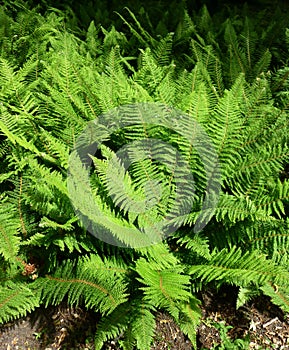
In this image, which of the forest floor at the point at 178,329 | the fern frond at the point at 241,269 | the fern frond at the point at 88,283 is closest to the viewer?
the fern frond at the point at 241,269

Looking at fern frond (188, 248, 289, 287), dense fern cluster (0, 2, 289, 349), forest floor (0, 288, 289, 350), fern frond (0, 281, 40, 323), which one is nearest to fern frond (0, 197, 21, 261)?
dense fern cluster (0, 2, 289, 349)

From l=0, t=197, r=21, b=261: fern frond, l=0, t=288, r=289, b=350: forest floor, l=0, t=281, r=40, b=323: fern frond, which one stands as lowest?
l=0, t=288, r=289, b=350: forest floor

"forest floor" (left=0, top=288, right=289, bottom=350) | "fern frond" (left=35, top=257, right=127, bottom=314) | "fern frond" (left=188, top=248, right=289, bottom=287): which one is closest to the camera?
"fern frond" (left=188, top=248, right=289, bottom=287)

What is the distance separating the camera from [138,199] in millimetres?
2354

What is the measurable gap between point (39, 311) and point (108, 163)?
948mm

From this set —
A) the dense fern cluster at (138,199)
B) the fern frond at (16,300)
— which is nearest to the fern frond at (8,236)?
the dense fern cluster at (138,199)

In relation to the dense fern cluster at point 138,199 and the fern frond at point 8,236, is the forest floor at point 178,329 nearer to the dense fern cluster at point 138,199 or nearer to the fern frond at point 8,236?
the dense fern cluster at point 138,199

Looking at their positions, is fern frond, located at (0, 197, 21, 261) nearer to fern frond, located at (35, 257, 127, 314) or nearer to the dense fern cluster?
the dense fern cluster

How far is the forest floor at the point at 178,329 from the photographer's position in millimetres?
2330

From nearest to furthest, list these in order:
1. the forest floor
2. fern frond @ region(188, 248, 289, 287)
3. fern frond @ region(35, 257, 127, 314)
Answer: fern frond @ region(188, 248, 289, 287)
fern frond @ region(35, 257, 127, 314)
the forest floor

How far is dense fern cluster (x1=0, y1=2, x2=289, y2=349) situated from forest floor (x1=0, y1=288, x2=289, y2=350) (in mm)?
94

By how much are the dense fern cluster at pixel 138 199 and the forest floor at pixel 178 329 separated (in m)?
0.09

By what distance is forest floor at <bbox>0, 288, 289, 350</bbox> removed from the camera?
91.7 inches

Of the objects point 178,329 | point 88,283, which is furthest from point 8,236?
point 178,329
